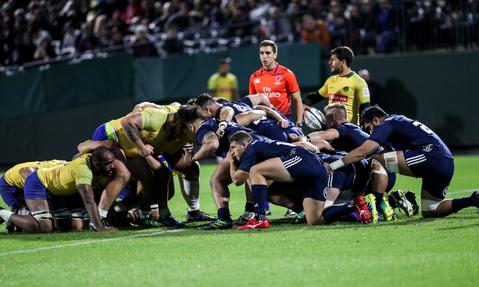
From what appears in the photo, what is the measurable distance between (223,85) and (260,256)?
542 inches

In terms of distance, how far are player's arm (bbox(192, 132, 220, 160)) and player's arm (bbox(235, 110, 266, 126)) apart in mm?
836

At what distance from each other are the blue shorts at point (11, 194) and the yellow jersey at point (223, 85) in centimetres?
1035

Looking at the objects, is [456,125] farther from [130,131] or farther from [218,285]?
[218,285]

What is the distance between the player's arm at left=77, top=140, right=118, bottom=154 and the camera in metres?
12.1

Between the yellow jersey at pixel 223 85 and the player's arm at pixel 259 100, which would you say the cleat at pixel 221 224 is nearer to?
the player's arm at pixel 259 100

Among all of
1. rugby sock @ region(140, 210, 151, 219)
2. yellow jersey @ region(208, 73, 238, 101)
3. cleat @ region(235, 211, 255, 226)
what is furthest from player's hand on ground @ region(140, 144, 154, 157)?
yellow jersey @ region(208, 73, 238, 101)

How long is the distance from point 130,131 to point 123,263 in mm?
3365

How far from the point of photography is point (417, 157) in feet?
37.7

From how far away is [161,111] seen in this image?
12.3 metres

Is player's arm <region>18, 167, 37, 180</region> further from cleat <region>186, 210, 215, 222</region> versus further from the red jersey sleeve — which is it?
the red jersey sleeve

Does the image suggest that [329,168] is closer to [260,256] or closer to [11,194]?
[260,256]

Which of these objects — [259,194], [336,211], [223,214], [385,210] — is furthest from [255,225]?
[385,210]

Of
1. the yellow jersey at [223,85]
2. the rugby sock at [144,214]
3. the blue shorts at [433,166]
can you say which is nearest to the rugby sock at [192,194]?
the rugby sock at [144,214]

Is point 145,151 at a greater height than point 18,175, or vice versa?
point 145,151
